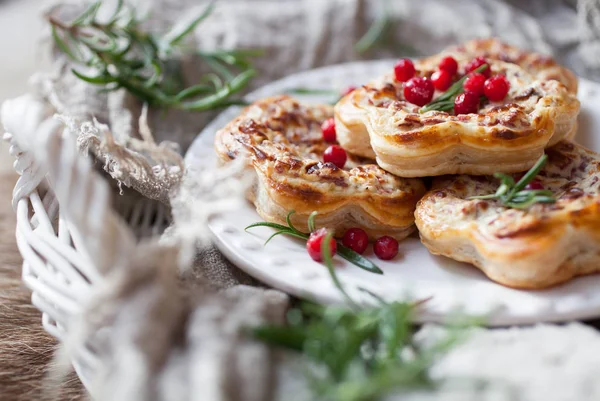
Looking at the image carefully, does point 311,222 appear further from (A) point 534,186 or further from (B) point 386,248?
(A) point 534,186

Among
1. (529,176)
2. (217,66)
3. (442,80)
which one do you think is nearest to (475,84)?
(442,80)

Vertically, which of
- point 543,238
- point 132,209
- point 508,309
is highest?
point 543,238

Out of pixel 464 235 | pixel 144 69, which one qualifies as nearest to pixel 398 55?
pixel 144 69

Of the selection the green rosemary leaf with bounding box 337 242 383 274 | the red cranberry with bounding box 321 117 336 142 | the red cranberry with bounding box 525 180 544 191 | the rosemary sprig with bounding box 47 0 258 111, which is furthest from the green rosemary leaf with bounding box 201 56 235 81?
the red cranberry with bounding box 525 180 544 191

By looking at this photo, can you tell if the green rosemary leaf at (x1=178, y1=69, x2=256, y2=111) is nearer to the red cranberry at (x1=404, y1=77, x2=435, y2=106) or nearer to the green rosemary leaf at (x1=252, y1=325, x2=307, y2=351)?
the red cranberry at (x1=404, y1=77, x2=435, y2=106)

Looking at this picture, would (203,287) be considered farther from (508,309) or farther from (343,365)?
(508,309)

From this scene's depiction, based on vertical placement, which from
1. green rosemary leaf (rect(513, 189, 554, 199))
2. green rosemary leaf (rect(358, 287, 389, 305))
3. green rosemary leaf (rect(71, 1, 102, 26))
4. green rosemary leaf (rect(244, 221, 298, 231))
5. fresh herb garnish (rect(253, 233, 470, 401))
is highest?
green rosemary leaf (rect(71, 1, 102, 26))
